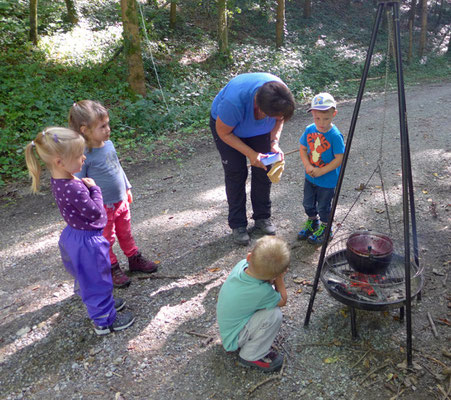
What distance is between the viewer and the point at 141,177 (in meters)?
6.04

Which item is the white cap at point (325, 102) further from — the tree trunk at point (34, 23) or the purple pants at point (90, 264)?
the tree trunk at point (34, 23)

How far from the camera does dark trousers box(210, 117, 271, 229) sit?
3566mm

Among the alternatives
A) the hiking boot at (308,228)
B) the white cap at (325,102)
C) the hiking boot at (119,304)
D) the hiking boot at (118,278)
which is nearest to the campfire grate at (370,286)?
the hiking boot at (308,228)

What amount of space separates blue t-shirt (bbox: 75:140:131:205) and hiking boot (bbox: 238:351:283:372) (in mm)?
1651

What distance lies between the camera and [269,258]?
2164 millimetres

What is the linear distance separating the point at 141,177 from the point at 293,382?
4.45 m

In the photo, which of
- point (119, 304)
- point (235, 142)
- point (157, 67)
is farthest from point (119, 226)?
point (157, 67)

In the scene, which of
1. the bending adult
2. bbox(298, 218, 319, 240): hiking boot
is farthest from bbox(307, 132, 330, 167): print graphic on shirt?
bbox(298, 218, 319, 240): hiking boot

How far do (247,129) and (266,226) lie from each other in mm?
1246

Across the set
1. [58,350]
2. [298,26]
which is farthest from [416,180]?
[298,26]

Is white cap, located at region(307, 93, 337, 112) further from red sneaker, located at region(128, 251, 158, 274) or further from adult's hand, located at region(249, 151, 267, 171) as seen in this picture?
red sneaker, located at region(128, 251, 158, 274)

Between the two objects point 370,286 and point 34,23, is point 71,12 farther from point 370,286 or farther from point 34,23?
point 370,286

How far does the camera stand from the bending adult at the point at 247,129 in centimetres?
291

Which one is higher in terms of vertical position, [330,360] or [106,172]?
[106,172]
